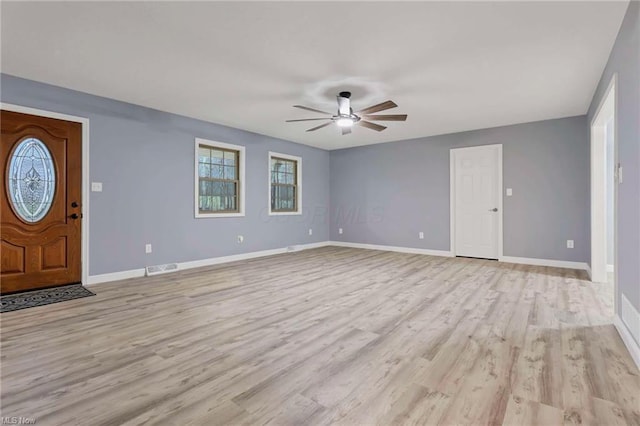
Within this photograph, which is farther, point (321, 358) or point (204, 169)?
point (204, 169)

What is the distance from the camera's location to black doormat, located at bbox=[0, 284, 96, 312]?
322 centimetres

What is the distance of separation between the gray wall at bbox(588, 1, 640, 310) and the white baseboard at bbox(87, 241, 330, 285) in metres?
5.20

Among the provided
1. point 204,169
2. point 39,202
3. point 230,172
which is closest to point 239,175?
point 230,172

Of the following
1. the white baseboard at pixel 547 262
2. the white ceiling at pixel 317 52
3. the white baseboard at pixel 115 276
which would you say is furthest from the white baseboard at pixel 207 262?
the white baseboard at pixel 547 262

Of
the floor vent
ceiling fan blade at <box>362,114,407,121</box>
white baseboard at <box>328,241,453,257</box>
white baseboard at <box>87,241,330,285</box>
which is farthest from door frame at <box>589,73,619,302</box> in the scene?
the floor vent

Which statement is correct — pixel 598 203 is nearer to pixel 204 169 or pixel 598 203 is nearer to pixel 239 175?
pixel 239 175

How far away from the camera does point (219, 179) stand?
5742mm

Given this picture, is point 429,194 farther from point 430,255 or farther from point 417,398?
point 417,398

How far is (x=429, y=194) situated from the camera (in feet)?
21.6

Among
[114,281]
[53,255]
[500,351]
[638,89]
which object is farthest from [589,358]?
[53,255]

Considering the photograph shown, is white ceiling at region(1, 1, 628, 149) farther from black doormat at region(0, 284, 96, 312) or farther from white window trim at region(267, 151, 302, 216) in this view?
black doormat at region(0, 284, 96, 312)

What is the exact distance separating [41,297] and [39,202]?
1.12 metres

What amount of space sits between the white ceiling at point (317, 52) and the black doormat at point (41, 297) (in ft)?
8.00

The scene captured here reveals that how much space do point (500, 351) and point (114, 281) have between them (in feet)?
14.9
